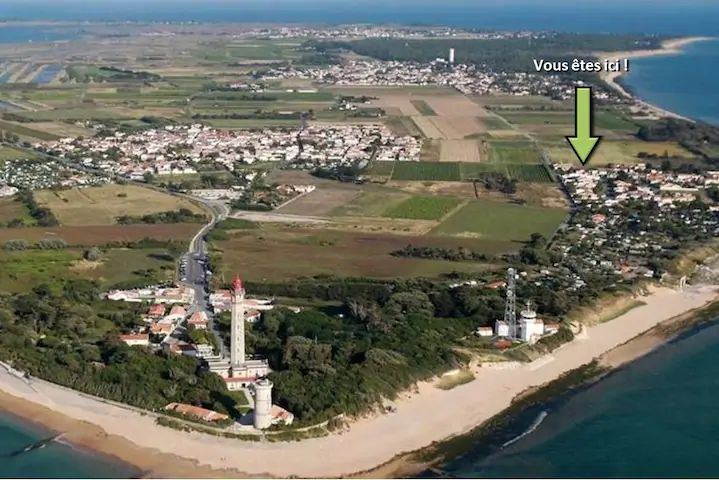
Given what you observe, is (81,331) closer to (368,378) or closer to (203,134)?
(368,378)

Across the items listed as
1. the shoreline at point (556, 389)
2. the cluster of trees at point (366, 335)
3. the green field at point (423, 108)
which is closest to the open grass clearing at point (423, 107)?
the green field at point (423, 108)

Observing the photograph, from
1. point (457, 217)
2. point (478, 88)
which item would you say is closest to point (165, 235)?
point (457, 217)

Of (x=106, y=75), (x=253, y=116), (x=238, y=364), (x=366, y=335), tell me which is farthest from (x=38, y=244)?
(x=106, y=75)

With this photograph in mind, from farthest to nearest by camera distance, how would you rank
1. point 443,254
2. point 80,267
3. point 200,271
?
1. point 443,254
2. point 80,267
3. point 200,271

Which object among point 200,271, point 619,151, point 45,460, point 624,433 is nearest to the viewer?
point 45,460

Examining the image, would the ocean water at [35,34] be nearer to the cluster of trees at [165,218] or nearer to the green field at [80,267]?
the cluster of trees at [165,218]

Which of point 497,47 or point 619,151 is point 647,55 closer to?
point 497,47

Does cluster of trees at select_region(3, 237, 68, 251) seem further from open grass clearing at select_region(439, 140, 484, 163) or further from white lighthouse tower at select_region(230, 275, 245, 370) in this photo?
open grass clearing at select_region(439, 140, 484, 163)

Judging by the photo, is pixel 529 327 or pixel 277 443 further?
pixel 529 327

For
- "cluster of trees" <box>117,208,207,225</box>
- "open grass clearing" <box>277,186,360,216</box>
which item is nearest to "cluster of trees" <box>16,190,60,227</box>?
"cluster of trees" <box>117,208,207,225</box>
